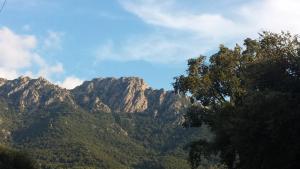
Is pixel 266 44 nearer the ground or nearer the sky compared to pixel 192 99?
nearer the sky

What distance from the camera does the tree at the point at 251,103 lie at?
93.3ft

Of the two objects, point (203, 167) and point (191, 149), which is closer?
point (191, 149)

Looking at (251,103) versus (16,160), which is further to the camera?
(16,160)

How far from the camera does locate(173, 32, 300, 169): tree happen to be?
93.3 ft

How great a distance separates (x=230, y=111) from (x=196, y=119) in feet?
16.4

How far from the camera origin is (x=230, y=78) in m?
43.8

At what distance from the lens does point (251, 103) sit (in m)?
30.5

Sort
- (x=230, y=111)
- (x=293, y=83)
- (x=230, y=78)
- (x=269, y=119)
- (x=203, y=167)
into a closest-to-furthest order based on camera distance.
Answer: (x=269, y=119)
(x=293, y=83)
(x=230, y=111)
(x=230, y=78)
(x=203, y=167)

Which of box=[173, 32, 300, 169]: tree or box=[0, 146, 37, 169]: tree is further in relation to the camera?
box=[0, 146, 37, 169]: tree

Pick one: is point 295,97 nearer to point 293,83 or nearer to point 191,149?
point 293,83

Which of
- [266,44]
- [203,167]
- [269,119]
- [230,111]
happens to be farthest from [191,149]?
[203,167]

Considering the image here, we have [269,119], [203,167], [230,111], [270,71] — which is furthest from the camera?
[203,167]

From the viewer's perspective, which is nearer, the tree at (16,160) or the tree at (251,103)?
the tree at (251,103)

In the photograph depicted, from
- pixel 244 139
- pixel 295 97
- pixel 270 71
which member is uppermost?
pixel 270 71
